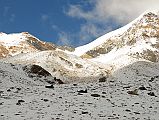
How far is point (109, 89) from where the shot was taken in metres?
33.9

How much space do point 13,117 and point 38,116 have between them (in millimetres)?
1476

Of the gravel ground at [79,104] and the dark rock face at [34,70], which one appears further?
the dark rock face at [34,70]

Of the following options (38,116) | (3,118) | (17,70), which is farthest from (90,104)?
(17,70)

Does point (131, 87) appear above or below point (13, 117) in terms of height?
above

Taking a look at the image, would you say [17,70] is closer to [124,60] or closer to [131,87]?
[131,87]

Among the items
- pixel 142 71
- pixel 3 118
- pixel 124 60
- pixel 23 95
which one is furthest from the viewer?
pixel 124 60

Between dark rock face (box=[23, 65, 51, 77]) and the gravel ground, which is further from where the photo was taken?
dark rock face (box=[23, 65, 51, 77])

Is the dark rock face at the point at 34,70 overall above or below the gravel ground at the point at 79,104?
above

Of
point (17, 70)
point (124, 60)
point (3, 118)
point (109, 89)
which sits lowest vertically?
point (3, 118)

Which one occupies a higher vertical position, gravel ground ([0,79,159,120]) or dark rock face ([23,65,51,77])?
dark rock face ([23,65,51,77])

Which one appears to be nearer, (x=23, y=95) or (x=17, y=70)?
(x=23, y=95)

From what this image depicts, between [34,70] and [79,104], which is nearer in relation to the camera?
[79,104]

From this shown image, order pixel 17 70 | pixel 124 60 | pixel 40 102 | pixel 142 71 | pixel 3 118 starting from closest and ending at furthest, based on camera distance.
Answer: pixel 3 118 < pixel 40 102 < pixel 17 70 < pixel 142 71 < pixel 124 60

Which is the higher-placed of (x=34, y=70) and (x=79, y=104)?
(x=34, y=70)
